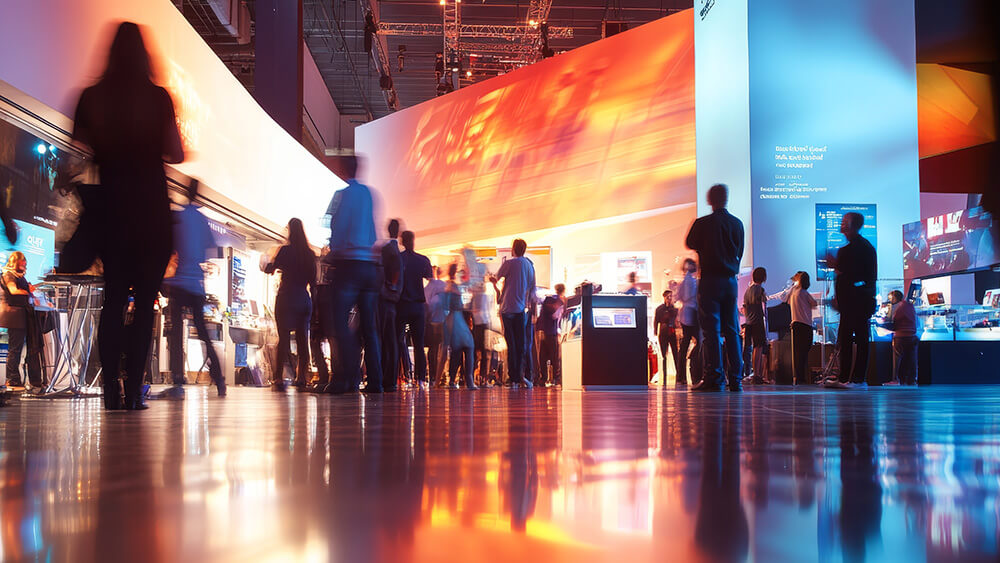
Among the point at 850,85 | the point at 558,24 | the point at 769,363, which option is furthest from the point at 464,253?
the point at 558,24

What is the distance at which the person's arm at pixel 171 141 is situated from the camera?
3.01 m

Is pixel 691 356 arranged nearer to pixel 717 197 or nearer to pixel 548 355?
pixel 548 355

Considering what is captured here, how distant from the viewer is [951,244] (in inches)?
355

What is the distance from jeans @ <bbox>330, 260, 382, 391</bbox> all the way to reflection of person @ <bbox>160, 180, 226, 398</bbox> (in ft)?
3.71

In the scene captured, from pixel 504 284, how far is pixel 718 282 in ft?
7.29

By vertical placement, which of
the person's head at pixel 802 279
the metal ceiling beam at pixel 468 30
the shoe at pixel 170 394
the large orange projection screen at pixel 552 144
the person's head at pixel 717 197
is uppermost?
the metal ceiling beam at pixel 468 30

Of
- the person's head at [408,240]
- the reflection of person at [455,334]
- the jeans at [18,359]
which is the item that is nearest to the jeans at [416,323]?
the person's head at [408,240]

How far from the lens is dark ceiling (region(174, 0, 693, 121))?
14914mm

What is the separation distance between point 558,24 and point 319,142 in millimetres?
6755

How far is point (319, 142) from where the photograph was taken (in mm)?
19875

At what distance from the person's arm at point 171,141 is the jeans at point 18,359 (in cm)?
467

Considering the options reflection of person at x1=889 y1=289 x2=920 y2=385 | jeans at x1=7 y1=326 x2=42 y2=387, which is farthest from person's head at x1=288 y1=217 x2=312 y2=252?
reflection of person at x1=889 y1=289 x2=920 y2=385

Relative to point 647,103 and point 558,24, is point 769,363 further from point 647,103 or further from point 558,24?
point 558,24

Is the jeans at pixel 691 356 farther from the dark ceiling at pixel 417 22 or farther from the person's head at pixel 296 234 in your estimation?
the dark ceiling at pixel 417 22
